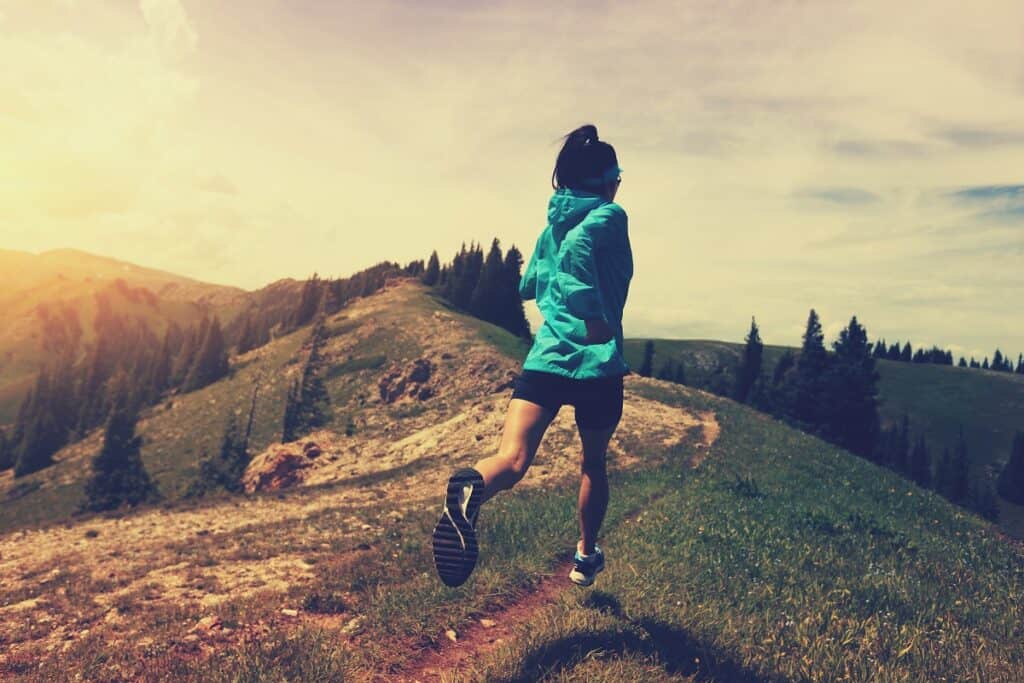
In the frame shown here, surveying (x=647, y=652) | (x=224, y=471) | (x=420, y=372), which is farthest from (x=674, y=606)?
(x=224, y=471)

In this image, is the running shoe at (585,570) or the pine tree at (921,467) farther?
the pine tree at (921,467)

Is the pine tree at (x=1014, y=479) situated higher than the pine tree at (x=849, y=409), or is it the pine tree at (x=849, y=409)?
the pine tree at (x=849, y=409)

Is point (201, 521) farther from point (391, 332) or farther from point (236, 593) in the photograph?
point (391, 332)

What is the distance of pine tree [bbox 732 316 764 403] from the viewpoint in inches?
5285

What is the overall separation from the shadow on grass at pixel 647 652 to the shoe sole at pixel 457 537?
3.02 ft

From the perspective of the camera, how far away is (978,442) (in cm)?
17325

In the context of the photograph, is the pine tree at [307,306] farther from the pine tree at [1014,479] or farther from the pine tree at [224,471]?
the pine tree at [1014,479]

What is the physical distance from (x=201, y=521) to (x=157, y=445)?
288 feet

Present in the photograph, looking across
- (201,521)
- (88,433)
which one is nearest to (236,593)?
(201,521)

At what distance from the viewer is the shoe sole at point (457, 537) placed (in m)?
3.88

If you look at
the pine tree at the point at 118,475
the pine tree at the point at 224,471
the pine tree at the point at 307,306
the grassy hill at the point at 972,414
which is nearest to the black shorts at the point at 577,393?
the pine tree at the point at 224,471

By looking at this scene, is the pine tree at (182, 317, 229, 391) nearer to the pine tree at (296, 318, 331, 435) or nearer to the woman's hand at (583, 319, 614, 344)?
the pine tree at (296, 318, 331, 435)

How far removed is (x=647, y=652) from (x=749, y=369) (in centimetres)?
13993

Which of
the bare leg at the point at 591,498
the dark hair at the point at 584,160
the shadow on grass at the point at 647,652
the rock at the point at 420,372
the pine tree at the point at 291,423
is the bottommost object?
the pine tree at the point at 291,423
